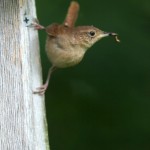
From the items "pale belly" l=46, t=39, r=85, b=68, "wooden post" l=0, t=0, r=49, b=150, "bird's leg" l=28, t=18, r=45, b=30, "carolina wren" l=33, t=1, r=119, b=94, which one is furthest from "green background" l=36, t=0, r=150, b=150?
"wooden post" l=0, t=0, r=49, b=150

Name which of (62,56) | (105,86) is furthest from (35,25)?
(105,86)

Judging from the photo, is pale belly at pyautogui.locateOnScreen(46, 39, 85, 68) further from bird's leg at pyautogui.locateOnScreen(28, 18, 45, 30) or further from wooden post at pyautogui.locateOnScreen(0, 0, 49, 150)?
wooden post at pyautogui.locateOnScreen(0, 0, 49, 150)

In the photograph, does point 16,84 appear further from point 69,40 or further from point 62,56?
point 69,40

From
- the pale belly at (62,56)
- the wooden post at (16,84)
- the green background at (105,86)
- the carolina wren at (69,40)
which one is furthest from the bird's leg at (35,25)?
the green background at (105,86)

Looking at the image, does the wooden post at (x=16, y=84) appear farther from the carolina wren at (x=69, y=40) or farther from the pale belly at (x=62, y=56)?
the pale belly at (x=62, y=56)

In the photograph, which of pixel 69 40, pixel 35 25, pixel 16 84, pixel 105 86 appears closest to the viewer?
pixel 16 84
